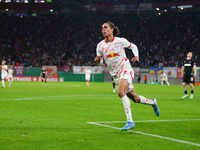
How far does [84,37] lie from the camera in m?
69.8

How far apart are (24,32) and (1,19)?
5011 millimetres

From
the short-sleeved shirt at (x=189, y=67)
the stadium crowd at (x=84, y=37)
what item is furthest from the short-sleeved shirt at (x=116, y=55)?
the stadium crowd at (x=84, y=37)

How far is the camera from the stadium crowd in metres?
61.4

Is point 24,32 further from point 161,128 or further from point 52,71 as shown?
point 161,128

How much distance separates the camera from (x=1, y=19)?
70.1m

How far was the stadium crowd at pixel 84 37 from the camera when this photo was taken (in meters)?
61.4

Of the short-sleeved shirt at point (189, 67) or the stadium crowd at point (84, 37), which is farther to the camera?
the stadium crowd at point (84, 37)

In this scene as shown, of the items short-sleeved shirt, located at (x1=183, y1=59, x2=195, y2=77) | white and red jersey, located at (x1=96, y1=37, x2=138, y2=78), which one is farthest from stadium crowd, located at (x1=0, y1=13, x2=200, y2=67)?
white and red jersey, located at (x1=96, y1=37, x2=138, y2=78)

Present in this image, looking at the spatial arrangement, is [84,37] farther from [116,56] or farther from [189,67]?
[116,56]

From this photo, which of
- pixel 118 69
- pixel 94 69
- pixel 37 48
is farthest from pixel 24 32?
pixel 118 69

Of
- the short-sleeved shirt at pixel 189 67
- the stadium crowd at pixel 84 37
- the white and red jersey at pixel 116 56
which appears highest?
the stadium crowd at pixel 84 37

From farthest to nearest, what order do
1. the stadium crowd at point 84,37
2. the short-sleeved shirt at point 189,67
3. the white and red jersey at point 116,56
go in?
the stadium crowd at point 84,37, the short-sleeved shirt at point 189,67, the white and red jersey at point 116,56

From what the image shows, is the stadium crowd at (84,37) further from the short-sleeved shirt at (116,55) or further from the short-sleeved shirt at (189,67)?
the short-sleeved shirt at (116,55)

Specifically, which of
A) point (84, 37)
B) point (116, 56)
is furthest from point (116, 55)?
point (84, 37)
